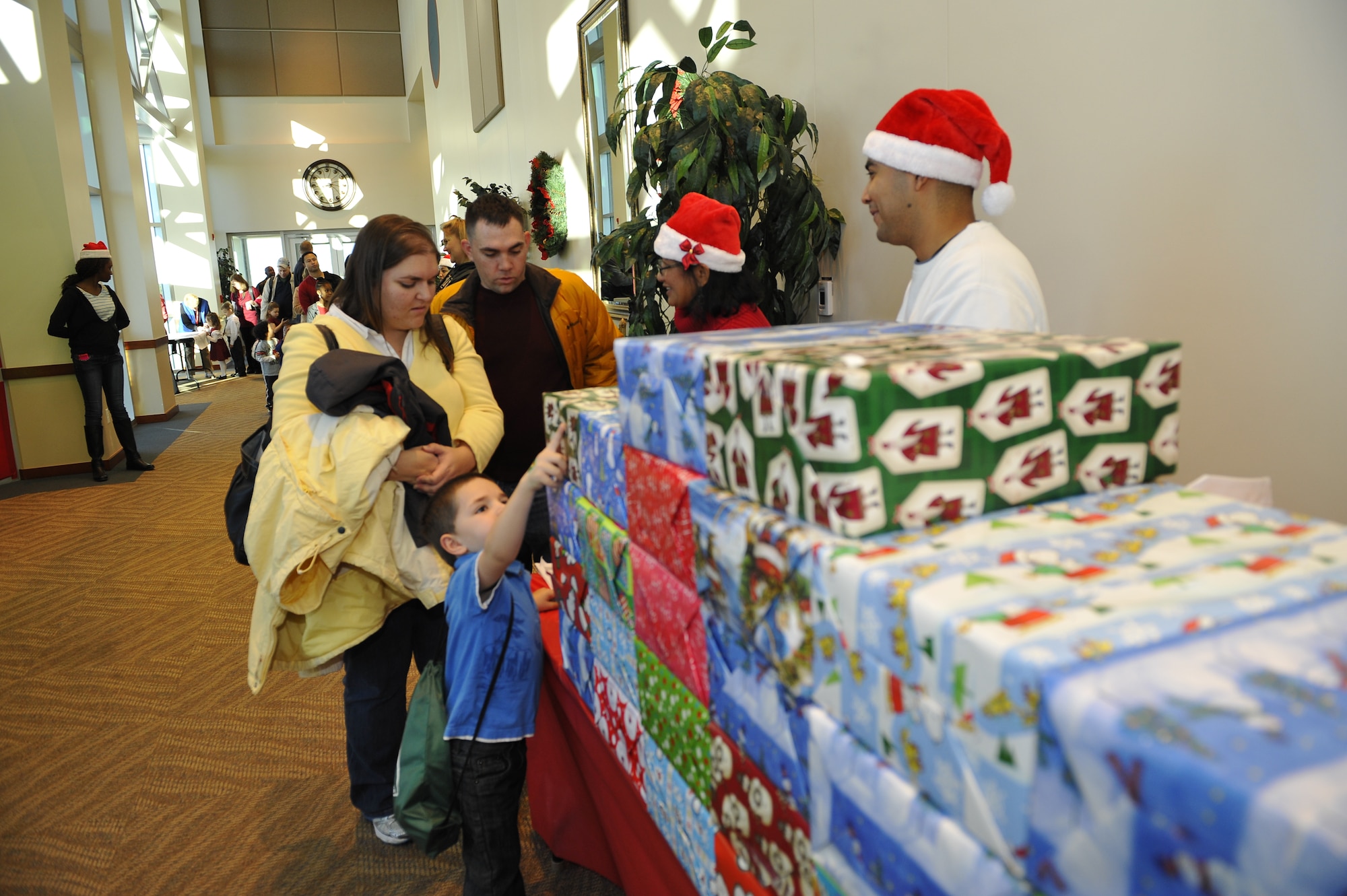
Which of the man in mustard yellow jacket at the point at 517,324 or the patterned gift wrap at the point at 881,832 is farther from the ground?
the man in mustard yellow jacket at the point at 517,324

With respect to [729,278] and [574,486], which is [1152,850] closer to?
[574,486]

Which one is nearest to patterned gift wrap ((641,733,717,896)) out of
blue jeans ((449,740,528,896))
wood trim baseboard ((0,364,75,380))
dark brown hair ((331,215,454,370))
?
blue jeans ((449,740,528,896))

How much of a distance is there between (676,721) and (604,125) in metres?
5.09

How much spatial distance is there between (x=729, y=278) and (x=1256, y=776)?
7.00 feet

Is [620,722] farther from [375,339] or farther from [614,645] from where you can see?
[375,339]

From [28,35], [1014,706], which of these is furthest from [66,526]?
[1014,706]

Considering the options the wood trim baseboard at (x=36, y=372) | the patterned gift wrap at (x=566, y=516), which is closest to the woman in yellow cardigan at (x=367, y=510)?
the patterned gift wrap at (x=566, y=516)

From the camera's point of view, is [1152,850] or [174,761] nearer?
[1152,850]

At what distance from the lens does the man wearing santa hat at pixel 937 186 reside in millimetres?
1602

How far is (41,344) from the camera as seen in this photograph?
21.9 ft

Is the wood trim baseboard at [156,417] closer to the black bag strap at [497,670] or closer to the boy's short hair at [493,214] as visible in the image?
the boy's short hair at [493,214]

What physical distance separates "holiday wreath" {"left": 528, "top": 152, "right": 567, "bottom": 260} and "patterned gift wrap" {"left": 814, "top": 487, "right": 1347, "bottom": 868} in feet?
20.4

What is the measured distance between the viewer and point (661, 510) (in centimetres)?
98

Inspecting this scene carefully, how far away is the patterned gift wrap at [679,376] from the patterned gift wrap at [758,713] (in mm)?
199
